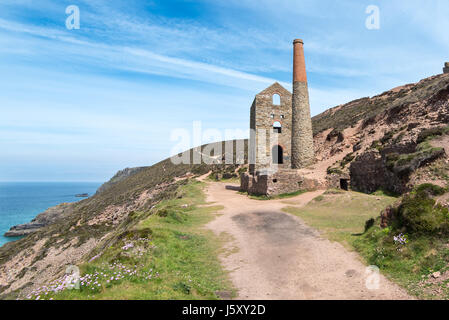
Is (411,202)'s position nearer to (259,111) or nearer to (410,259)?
(410,259)

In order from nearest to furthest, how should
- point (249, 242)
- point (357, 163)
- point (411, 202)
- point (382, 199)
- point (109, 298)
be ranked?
point (109, 298)
point (411, 202)
point (249, 242)
point (382, 199)
point (357, 163)

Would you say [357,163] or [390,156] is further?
[357,163]

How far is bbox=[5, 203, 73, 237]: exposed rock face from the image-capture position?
168 feet

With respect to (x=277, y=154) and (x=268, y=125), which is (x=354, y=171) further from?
(x=268, y=125)

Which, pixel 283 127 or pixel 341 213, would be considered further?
pixel 283 127

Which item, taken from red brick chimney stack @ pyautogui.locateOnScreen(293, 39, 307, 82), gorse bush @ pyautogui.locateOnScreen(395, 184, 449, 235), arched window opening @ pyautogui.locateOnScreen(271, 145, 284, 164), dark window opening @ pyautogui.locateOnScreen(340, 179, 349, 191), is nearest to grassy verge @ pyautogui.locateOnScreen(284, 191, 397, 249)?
gorse bush @ pyautogui.locateOnScreen(395, 184, 449, 235)

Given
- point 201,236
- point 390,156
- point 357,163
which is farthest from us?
point 357,163

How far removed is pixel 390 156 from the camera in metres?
19.5

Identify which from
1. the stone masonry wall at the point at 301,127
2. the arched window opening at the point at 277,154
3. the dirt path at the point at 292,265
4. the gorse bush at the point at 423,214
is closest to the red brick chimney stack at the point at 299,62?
the stone masonry wall at the point at 301,127

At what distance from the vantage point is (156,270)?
24.6 feet

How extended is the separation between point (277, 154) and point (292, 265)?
23.8 metres

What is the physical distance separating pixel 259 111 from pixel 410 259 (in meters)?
23.5

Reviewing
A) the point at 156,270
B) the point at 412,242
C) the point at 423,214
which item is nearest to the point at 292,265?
the point at 412,242
